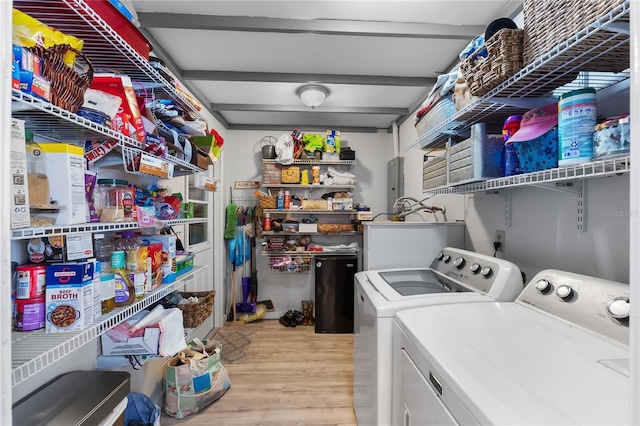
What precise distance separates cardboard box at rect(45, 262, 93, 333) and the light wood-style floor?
4.81ft

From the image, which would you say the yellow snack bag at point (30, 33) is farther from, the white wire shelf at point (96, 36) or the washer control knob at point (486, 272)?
the washer control knob at point (486, 272)

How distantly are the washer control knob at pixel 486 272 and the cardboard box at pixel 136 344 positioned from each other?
1.55 m

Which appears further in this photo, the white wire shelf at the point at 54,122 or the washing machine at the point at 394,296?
the washing machine at the point at 394,296

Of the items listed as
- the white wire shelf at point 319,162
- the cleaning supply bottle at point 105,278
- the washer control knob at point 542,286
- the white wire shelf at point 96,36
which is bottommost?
the washer control knob at point 542,286

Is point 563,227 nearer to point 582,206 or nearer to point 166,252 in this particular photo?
point 582,206

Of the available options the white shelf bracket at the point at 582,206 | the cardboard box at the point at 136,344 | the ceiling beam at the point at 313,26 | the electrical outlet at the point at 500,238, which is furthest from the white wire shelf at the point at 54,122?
the electrical outlet at the point at 500,238

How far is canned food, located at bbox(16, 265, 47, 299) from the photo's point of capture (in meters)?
0.80

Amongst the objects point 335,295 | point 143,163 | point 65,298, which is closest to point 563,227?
point 143,163

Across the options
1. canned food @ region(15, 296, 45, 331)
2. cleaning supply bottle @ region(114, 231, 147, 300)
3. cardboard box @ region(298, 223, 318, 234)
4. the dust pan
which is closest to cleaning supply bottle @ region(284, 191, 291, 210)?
cardboard box @ region(298, 223, 318, 234)

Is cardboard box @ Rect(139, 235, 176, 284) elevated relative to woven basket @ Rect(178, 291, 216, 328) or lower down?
elevated

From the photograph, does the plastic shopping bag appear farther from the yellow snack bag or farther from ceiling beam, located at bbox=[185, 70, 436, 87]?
ceiling beam, located at bbox=[185, 70, 436, 87]

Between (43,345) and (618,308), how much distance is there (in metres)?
1.71

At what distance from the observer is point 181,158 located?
58.4 inches

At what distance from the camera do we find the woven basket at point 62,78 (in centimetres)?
73
